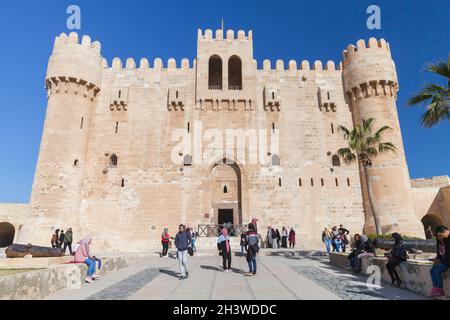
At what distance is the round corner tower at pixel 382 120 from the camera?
18.9 m

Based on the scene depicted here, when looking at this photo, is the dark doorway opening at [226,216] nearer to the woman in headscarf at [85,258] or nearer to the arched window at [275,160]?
the arched window at [275,160]

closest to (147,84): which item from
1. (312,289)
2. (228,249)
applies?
(228,249)

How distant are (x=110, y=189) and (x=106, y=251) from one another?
4.23 metres

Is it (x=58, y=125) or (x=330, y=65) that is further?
(x=330, y=65)

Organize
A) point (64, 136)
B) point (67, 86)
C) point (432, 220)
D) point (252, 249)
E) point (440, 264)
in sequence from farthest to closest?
point (432, 220)
point (67, 86)
point (64, 136)
point (252, 249)
point (440, 264)

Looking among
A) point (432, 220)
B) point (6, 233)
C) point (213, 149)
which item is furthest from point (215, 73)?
point (6, 233)

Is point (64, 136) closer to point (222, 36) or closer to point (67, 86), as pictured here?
point (67, 86)

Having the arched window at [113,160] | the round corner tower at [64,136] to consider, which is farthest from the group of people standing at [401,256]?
the arched window at [113,160]

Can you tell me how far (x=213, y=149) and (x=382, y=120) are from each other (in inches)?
497

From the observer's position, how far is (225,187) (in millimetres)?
21000

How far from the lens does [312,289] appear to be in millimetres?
6062

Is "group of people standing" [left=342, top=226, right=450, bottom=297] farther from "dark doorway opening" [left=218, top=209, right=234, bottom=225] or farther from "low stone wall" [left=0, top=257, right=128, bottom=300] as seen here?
"dark doorway opening" [left=218, top=209, right=234, bottom=225]

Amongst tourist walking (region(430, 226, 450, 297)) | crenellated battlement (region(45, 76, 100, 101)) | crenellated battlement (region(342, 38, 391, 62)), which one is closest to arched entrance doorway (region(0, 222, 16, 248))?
crenellated battlement (region(45, 76, 100, 101))

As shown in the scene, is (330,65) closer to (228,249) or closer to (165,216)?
(165,216)
